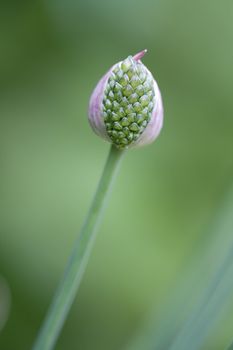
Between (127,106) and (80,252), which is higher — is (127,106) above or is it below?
above

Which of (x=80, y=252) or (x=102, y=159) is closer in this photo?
(x=80, y=252)

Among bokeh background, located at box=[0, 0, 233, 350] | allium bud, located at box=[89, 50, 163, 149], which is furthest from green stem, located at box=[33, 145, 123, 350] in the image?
bokeh background, located at box=[0, 0, 233, 350]

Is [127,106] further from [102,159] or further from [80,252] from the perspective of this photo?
[102,159]

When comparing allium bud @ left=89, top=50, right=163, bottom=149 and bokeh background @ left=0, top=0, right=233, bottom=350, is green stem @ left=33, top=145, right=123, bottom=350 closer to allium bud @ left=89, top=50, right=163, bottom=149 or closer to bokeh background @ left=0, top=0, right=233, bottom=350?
allium bud @ left=89, top=50, right=163, bottom=149

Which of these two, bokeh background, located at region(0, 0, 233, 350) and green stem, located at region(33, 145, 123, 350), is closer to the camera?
green stem, located at region(33, 145, 123, 350)

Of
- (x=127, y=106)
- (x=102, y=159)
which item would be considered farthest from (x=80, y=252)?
(x=102, y=159)

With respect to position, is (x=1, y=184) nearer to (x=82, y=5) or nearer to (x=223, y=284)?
(x=82, y=5)

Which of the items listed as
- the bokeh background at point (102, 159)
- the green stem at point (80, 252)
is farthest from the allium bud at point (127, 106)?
the bokeh background at point (102, 159)
